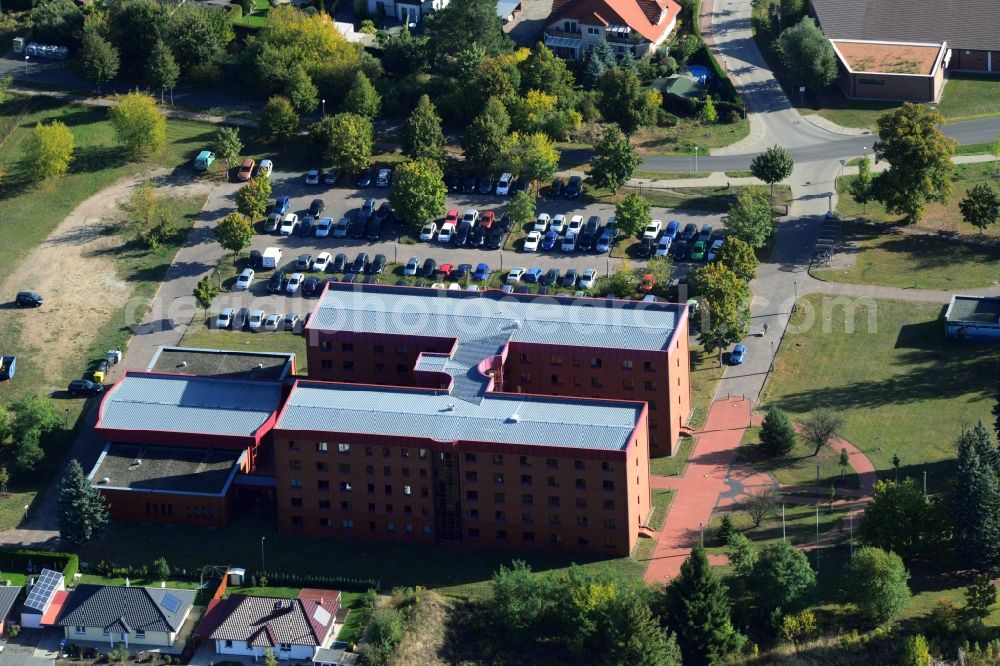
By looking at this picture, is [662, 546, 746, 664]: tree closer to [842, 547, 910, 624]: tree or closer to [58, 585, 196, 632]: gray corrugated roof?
[842, 547, 910, 624]: tree

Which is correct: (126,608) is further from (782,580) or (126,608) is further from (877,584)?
(877,584)

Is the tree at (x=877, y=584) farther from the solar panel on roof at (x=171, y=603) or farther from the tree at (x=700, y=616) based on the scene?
the solar panel on roof at (x=171, y=603)

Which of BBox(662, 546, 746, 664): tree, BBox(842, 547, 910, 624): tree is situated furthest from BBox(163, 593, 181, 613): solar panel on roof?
BBox(842, 547, 910, 624): tree

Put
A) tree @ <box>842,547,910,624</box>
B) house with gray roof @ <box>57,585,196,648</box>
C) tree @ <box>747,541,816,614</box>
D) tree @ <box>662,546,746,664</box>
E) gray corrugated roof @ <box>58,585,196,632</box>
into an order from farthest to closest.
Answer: gray corrugated roof @ <box>58,585,196,632</box> → house with gray roof @ <box>57,585,196,648</box> → tree @ <box>747,541,816,614</box> → tree @ <box>662,546,746,664</box> → tree @ <box>842,547,910,624</box>

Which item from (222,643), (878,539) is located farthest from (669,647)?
(222,643)

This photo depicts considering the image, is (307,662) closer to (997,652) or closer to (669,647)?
(669,647)

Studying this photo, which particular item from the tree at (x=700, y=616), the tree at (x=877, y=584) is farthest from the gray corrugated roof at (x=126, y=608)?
the tree at (x=877, y=584)

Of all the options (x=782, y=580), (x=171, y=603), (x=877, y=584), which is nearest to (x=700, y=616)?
(x=782, y=580)
